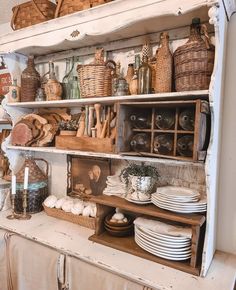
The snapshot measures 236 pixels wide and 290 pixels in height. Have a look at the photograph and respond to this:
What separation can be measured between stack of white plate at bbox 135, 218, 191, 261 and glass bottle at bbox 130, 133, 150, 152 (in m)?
0.38

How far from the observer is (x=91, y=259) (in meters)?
1.06

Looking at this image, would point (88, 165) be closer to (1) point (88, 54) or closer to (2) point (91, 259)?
(2) point (91, 259)

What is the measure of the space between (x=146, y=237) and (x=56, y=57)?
1331mm

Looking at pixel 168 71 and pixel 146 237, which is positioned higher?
pixel 168 71

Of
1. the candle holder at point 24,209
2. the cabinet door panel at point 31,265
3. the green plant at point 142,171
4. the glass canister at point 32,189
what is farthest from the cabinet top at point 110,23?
the cabinet door panel at point 31,265

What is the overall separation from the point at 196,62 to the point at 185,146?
35 centimetres

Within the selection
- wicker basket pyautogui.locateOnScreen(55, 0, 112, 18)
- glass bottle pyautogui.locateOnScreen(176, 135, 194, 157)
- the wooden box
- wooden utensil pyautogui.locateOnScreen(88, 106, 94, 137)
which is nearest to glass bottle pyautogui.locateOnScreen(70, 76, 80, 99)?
wooden utensil pyautogui.locateOnScreen(88, 106, 94, 137)

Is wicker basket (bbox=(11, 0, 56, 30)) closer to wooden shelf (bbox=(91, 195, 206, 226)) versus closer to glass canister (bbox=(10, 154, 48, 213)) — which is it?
glass canister (bbox=(10, 154, 48, 213))

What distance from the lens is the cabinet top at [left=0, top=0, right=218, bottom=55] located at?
0.98m

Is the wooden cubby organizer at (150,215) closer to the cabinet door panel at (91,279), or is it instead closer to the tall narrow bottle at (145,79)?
the cabinet door panel at (91,279)

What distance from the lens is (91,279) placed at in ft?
3.50

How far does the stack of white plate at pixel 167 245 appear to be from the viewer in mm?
1006

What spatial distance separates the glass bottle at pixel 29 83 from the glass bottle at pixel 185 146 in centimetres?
105

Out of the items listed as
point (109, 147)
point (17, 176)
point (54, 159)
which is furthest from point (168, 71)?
point (17, 176)
